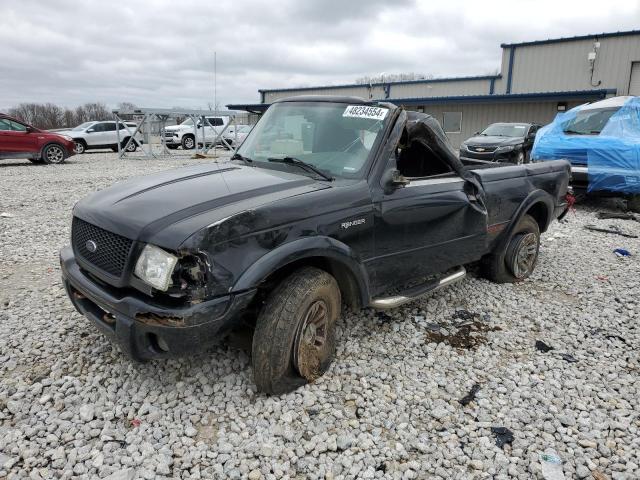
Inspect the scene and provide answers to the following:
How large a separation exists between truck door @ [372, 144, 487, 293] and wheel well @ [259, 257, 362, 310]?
0.73ft

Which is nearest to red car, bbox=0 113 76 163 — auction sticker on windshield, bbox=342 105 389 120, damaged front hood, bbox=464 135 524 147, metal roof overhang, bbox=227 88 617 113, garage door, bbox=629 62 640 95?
metal roof overhang, bbox=227 88 617 113

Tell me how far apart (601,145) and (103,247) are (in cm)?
913

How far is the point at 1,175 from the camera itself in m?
13.2

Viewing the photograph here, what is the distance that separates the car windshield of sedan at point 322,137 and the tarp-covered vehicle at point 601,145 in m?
7.03

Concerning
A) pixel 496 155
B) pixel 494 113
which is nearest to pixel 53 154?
pixel 496 155

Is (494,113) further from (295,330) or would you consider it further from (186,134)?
(295,330)

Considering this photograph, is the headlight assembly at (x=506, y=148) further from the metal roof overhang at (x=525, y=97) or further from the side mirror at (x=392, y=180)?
the side mirror at (x=392, y=180)

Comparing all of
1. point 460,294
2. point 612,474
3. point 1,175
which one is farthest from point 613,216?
point 1,175

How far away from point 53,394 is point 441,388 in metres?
2.59

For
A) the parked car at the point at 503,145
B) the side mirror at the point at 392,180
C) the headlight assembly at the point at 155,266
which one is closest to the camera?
the headlight assembly at the point at 155,266

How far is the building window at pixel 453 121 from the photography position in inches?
970

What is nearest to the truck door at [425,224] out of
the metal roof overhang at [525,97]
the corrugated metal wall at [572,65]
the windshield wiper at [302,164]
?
the windshield wiper at [302,164]

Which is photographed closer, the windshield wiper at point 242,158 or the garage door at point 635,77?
the windshield wiper at point 242,158

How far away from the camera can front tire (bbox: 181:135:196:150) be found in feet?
80.9
